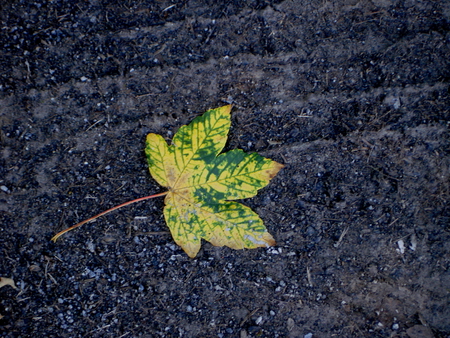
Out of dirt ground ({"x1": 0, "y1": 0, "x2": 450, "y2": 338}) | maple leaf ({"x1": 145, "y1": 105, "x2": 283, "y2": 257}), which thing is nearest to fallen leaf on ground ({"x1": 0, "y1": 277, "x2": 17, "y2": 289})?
dirt ground ({"x1": 0, "y1": 0, "x2": 450, "y2": 338})

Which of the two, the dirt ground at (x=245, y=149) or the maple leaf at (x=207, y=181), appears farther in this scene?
the dirt ground at (x=245, y=149)

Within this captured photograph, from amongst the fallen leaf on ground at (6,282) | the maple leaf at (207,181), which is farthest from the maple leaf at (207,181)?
the fallen leaf on ground at (6,282)

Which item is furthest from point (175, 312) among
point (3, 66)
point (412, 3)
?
point (412, 3)

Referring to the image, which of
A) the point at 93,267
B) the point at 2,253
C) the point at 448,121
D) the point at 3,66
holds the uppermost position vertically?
the point at 3,66

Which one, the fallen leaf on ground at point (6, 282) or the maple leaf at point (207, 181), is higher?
the maple leaf at point (207, 181)

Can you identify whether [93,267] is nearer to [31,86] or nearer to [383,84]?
[31,86]

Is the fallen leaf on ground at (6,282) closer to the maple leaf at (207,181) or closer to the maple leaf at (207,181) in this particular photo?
the maple leaf at (207,181)

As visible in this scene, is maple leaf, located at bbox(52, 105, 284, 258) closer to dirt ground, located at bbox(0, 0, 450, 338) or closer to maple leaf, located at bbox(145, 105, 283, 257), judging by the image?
maple leaf, located at bbox(145, 105, 283, 257)
